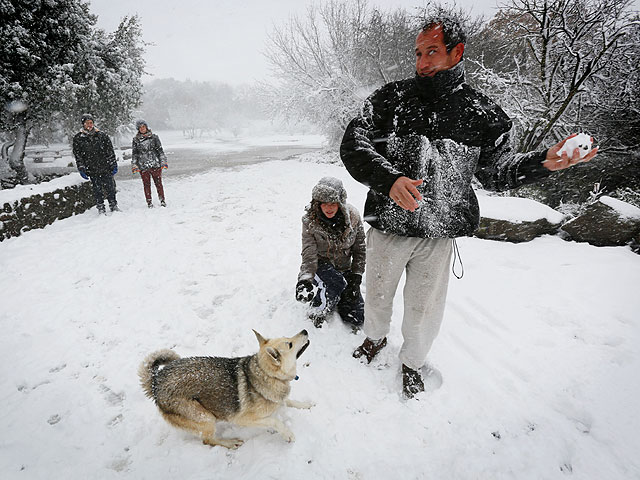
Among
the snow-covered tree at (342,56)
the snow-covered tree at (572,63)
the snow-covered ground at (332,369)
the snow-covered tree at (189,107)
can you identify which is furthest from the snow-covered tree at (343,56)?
the snow-covered tree at (189,107)

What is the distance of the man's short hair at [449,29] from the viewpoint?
5.13 ft

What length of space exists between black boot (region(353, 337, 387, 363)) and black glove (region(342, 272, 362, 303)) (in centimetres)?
57

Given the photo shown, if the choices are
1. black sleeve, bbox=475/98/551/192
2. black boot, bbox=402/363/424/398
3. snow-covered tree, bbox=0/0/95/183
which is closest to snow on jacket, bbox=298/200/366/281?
black boot, bbox=402/363/424/398

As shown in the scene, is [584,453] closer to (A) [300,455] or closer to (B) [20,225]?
(A) [300,455]

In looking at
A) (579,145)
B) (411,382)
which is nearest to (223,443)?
(411,382)

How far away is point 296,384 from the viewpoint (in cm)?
252

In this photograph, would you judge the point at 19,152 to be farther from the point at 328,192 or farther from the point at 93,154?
the point at 328,192

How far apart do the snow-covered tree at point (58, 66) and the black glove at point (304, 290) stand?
31.0 ft

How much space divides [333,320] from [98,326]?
9.20ft

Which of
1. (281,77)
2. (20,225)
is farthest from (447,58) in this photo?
(281,77)

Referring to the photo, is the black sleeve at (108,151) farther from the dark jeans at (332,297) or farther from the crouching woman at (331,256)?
the dark jeans at (332,297)

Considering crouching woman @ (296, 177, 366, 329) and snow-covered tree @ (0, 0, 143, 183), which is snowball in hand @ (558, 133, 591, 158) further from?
snow-covered tree @ (0, 0, 143, 183)

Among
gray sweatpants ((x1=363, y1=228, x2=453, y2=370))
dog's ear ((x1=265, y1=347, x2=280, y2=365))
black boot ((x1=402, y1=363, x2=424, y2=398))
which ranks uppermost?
gray sweatpants ((x1=363, y1=228, x2=453, y2=370))

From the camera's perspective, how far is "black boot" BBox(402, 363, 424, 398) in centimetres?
231
